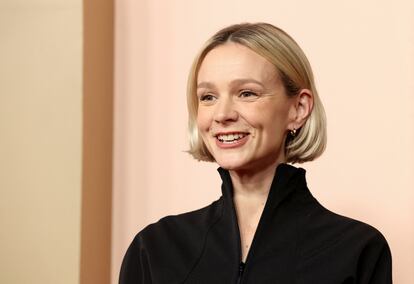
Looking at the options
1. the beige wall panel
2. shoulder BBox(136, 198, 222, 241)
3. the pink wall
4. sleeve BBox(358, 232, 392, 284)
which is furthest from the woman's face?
the beige wall panel

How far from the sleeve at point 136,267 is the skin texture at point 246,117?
21 cm

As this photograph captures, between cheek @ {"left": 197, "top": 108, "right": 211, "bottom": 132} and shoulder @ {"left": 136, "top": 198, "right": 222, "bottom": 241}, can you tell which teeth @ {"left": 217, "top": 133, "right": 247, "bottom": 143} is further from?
shoulder @ {"left": 136, "top": 198, "right": 222, "bottom": 241}

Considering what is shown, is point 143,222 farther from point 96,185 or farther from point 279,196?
point 279,196

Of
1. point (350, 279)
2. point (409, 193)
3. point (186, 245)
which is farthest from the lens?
point (409, 193)

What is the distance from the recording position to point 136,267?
5.34ft

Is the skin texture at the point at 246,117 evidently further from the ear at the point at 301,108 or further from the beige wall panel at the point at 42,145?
the beige wall panel at the point at 42,145

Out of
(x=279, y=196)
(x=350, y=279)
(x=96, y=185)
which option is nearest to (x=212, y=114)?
(x=279, y=196)

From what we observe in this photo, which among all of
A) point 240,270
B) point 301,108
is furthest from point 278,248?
point 301,108

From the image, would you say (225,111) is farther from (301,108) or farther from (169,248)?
(169,248)

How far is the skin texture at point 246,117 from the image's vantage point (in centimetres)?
150

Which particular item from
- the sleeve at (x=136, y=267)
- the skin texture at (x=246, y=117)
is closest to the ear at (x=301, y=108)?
the skin texture at (x=246, y=117)

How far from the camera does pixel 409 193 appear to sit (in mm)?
2137

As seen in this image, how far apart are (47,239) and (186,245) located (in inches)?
31.7

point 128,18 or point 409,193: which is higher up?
point 128,18
